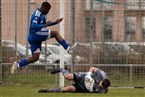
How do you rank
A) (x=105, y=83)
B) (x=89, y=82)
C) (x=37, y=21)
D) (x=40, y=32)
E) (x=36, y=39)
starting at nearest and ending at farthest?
(x=105, y=83) → (x=89, y=82) → (x=37, y=21) → (x=40, y=32) → (x=36, y=39)

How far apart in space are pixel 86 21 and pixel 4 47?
2649 millimetres

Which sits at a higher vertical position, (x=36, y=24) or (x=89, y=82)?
(x=36, y=24)

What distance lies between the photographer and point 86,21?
19.6 meters

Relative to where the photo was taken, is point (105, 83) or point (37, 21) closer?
point (105, 83)

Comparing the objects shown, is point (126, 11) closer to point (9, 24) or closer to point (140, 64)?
point (140, 64)

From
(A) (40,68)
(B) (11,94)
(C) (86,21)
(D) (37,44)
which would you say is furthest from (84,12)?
(B) (11,94)

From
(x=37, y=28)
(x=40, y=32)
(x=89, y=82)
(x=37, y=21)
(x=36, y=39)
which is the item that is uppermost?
(x=37, y=21)

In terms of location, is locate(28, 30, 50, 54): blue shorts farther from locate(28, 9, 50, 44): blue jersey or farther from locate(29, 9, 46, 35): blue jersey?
locate(29, 9, 46, 35): blue jersey

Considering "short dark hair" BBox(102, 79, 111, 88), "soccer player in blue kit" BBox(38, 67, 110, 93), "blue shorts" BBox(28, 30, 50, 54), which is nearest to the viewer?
"short dark hair" BBox(102, 79, 111, 88)

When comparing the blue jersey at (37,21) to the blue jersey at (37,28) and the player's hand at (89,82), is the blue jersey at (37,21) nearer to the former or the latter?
the blue jersey at (37,28)

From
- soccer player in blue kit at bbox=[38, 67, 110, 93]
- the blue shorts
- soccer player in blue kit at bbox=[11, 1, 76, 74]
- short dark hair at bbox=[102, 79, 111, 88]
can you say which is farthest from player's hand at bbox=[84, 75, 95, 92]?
the blue shorts

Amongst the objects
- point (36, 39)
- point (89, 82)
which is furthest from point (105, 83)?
point (36, 39)

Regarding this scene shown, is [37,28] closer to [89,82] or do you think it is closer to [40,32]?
[40,32]

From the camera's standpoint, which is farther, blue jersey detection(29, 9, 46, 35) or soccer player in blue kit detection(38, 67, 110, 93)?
blue jersey detection(29, 9, 46, 35)
